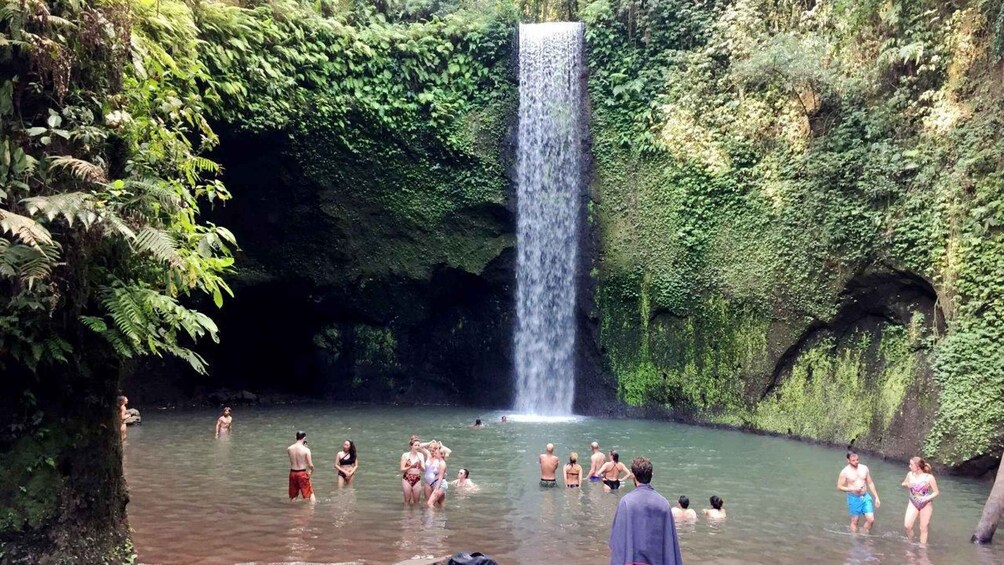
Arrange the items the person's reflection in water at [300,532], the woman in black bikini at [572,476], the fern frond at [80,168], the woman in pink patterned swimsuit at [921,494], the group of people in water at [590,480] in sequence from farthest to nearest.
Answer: the woman in black bikini at [572,476] → the group of people in water at [590,480] → the woman in pink patterned swimsuit at [921,494] → the person's reflection in water at [300,532] → the fern frond at [80,168]

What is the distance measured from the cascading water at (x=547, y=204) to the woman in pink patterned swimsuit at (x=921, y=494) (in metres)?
13.3

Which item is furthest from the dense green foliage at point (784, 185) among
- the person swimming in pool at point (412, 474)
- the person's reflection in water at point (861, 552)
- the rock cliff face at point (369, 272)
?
the person swimming in pool at point (412, 474)

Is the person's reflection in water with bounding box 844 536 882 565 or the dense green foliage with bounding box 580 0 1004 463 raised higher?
the dense green foliage with bounding box 580 0 1004 463

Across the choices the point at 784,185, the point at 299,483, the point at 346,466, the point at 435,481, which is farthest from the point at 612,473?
the point at 784,185

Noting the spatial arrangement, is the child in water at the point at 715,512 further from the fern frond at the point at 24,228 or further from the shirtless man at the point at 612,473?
the fern frond at the point at 24,228

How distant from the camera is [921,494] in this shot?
1062 centimetres

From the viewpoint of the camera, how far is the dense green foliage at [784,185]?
15.2 m

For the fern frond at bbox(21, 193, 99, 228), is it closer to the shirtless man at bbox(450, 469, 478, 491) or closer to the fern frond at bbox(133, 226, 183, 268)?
the fern frond at bbox(133, 226, 183, 268)

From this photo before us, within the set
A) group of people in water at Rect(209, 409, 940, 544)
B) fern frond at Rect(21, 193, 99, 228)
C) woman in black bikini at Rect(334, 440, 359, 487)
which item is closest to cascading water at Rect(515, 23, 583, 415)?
group of people in water at Rect(209, 409, 940, 544)

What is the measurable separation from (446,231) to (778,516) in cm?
1424

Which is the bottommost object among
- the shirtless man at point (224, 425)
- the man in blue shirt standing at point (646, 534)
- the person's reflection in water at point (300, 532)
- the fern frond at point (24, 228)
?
the person's reflection in water at point (300, 532)

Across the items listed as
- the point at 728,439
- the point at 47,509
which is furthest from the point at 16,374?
the point at 728,439

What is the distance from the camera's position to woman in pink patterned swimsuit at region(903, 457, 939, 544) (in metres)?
10.5

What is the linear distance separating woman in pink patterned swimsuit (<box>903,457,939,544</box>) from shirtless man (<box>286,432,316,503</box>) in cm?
783
